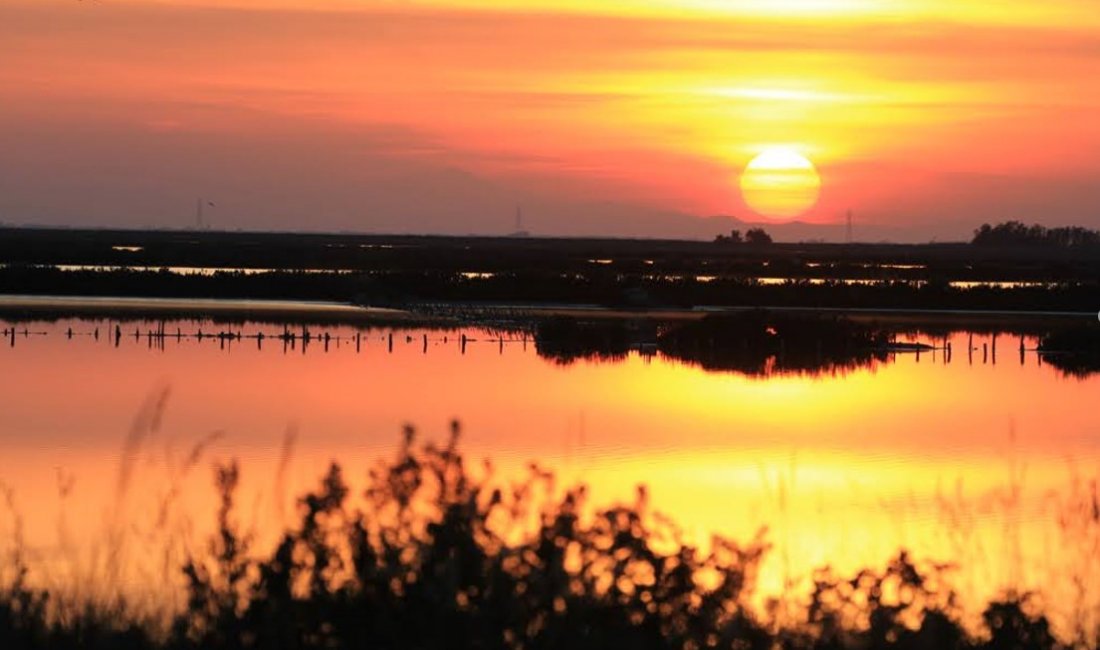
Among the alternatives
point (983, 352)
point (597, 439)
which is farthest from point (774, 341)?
point (597, 439)

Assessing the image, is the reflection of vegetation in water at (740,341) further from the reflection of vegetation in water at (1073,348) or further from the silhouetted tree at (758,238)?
the silhouetted tree at (758,238)

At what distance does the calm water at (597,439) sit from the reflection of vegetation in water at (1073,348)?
1.01 metres

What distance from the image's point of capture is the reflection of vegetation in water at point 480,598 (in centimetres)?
786

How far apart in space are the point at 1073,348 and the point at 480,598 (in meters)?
33.6

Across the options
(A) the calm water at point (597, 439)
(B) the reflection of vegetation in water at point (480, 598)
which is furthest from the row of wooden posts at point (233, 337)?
(B) the reflection of vegetation in water at point (480, 598)

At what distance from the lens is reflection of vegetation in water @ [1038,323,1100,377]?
37250mm

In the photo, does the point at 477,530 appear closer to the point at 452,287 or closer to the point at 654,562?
the point at 654,562

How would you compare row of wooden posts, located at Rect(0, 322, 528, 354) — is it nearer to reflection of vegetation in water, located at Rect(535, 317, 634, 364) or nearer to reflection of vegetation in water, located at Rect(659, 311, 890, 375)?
reflection of vegetation in water, located at Rect(535, 317, 634, 364)

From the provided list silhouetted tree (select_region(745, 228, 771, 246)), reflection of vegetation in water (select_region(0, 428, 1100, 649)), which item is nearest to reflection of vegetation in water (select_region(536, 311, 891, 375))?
reflection of vegetation in water (select_region(0, 428, 1100, 649))

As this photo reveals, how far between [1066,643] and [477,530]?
3.11m

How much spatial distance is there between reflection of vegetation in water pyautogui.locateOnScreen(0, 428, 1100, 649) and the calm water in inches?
25.1

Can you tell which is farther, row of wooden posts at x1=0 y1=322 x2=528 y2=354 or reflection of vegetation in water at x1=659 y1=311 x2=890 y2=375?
reflection of vegetation in water at x1=659 y1=311 x2=890 y2=375

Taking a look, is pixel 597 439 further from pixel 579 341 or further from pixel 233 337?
pixel 233 337

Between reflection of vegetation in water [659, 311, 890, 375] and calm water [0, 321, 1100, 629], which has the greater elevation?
reflection of vegetation in water [659, 311, 890, 375]
